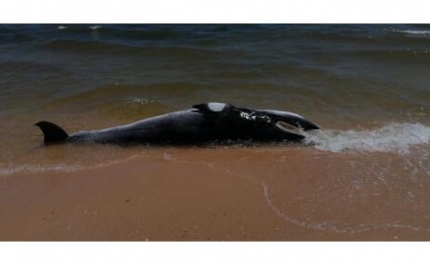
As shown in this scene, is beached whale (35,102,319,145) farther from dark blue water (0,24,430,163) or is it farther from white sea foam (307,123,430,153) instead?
dark blue water (0,24,430,163)

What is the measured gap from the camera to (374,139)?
7352mm

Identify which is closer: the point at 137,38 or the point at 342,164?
the point at 342,164

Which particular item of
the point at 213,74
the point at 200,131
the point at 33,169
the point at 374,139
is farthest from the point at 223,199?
the point at 213,74

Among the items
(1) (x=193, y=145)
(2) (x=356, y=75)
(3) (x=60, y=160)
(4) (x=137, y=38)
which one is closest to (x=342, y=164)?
(1) (x=193, y=145)

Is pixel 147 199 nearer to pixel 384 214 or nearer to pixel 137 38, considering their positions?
pixel 384 214

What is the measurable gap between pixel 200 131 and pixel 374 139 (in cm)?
256

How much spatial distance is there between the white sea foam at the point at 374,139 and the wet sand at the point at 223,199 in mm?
310

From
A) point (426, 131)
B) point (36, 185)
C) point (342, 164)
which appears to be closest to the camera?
point (36, 185)

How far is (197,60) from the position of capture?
43.5 feet

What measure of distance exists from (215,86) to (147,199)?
5645 millimetres

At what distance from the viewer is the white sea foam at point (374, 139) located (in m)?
6.95

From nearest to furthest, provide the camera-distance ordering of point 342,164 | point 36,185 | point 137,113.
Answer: point 36,185, point 342,164, point 137,113

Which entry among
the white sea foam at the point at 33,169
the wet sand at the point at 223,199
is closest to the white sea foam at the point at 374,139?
the wet sand at the point at 223,199

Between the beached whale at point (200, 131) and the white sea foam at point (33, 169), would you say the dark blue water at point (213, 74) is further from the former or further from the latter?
the beached whale at point (200, 131)
